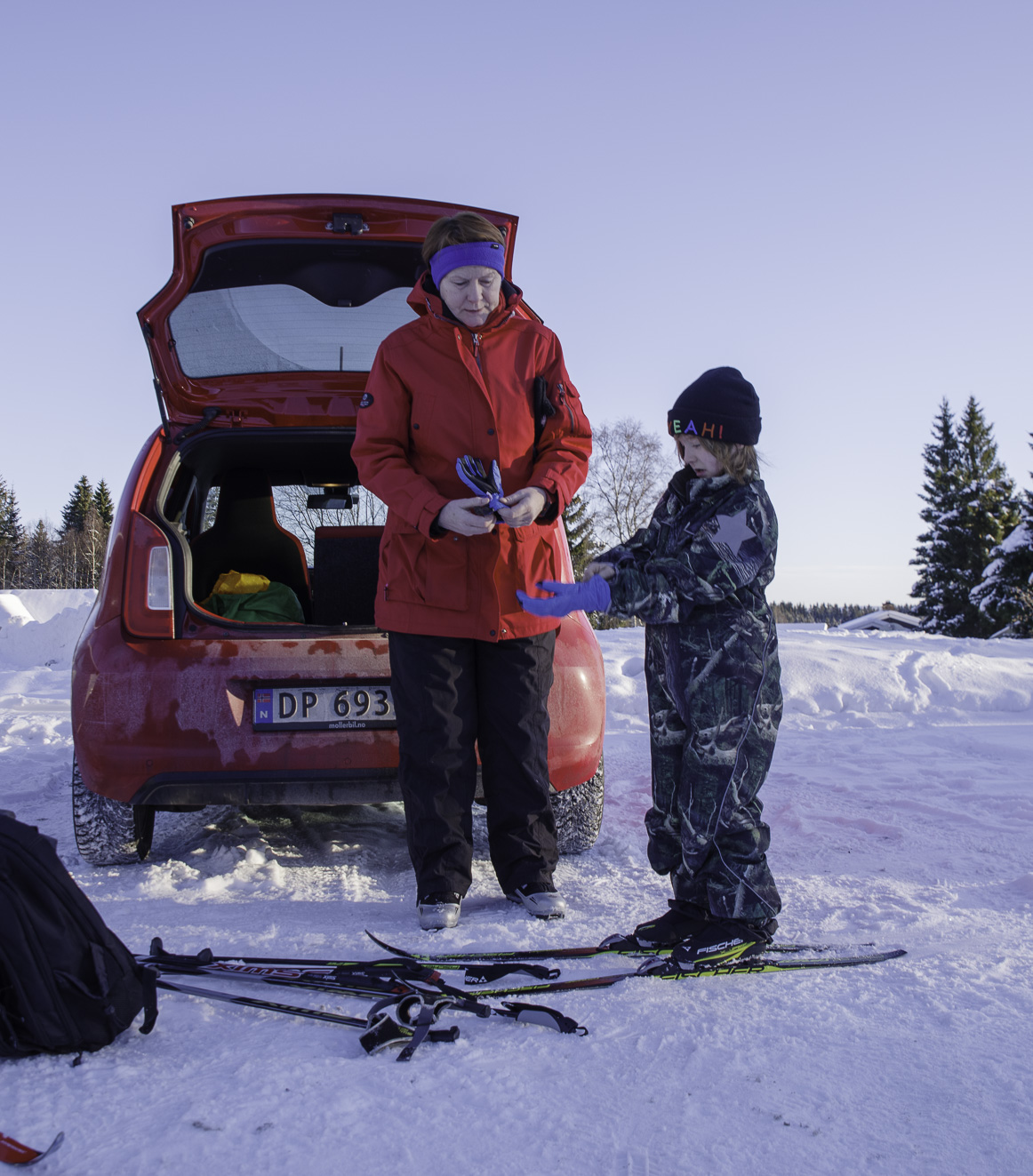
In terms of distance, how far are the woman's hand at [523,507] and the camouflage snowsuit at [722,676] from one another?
334 mm

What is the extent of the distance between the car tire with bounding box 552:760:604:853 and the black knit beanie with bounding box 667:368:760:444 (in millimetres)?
1187

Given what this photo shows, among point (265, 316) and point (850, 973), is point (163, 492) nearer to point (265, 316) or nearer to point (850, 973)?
point (265, 316)

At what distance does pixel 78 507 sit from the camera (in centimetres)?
6319

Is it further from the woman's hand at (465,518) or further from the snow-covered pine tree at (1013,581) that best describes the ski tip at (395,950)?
the snow-covered pine tree at (1013,581)

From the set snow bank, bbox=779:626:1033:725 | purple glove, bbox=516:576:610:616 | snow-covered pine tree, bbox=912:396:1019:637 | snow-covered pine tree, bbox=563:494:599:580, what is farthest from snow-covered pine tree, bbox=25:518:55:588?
purple glove, bbox=516:576:610:616

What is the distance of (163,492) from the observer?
2.88 metres

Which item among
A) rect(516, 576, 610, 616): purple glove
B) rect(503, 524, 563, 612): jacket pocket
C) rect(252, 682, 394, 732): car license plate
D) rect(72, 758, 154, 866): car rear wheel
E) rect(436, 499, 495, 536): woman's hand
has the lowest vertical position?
rect(72, 758, 154, 866): car rear wheel

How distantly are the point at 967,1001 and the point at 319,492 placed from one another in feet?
9.94

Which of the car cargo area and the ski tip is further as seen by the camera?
the car cargo area

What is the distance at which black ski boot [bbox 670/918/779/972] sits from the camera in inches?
75.2

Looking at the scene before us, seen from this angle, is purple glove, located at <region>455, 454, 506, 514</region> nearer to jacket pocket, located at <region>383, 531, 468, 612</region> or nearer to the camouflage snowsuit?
jacket pocket, located at <region>383, 531, 468, 612</region>

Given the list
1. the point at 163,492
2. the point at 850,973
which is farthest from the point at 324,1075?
the point at 163,492

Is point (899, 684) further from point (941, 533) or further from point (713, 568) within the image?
point (941, 533)

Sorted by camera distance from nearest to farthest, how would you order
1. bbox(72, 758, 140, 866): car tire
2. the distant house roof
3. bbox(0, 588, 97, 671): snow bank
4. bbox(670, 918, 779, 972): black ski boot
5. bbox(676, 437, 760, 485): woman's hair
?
bbox(670, 918, 779, 972): black ski boot
bbox(676, 437, 760, 485): woman's hair
bbox(72, 758, 140, 866): car tire
bbox(0, 588, 97, 671): snow bank
the distant house roof
